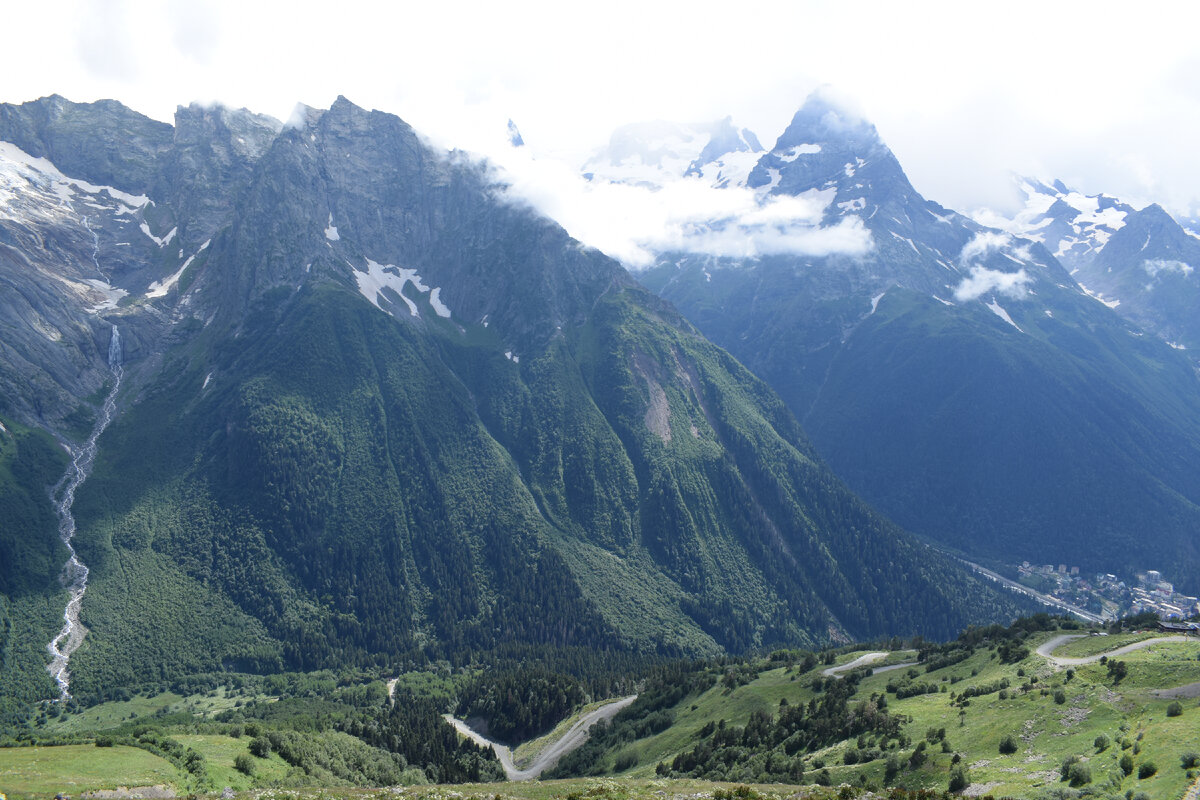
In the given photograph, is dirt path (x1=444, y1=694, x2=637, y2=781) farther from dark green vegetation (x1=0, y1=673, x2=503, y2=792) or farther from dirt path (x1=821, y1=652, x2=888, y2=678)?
dirt path (x1=821, y1=652, x2=888, y2=678)

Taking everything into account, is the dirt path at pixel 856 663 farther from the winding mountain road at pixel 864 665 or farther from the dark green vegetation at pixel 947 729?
the dark green vegetation at pixel 947 729

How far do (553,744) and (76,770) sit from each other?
105 m

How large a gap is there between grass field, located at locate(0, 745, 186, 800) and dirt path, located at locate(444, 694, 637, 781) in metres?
78.4

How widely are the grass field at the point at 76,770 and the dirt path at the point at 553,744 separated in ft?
257

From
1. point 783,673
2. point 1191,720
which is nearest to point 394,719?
point 783,673

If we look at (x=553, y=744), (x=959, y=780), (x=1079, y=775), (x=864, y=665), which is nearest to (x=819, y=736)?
(x=959, y=780)

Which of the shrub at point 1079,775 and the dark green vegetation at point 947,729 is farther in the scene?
the dark green vegetation at point 947,729

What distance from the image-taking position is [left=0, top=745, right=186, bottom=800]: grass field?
212ft

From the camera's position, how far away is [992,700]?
286ft

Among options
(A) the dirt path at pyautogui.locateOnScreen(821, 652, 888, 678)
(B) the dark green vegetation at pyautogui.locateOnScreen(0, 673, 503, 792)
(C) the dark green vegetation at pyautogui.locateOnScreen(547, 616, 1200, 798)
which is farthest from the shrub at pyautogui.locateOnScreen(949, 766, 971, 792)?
(B) the dark green vegetation at pyautogui.locateOnScreen(0, 673, 503, 792)

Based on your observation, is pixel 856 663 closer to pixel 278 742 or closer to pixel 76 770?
pixel 278 742

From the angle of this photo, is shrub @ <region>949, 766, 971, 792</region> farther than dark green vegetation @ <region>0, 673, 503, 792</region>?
No

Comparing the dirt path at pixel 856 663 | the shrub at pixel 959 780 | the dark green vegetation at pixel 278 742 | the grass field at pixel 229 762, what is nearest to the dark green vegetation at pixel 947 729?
the shrub at pixel 959 780

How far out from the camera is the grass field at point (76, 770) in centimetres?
6450
